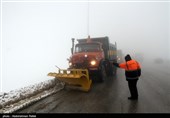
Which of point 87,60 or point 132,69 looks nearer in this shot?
point 132,69

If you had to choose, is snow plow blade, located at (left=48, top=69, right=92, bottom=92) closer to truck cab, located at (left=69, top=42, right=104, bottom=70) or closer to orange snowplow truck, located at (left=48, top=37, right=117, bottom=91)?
orange snowplow truck, located at (left=48, top=37, right=117, bottom=91)

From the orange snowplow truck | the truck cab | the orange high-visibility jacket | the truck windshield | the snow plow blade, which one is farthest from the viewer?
the truck windshield

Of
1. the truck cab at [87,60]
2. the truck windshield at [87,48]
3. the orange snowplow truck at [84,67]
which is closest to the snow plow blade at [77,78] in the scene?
the orange snowplow truck at [84,67]

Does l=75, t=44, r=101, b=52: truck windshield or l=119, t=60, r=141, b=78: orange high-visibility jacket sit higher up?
l=75, t=44, r=101, b=52: truck windshield

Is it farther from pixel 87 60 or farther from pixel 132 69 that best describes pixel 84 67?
pixel 132 69

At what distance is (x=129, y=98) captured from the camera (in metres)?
8.14

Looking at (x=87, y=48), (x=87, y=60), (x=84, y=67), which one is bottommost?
(x=84, y=67)

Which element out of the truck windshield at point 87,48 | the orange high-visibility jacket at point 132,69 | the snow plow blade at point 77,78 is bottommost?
the snow plow blade at point 77,78

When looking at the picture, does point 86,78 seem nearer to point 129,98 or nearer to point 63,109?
point 129,98

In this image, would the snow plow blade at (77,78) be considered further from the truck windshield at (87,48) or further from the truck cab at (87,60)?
the truck windshield at (87,48)

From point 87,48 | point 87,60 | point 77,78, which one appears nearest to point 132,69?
point 77,78

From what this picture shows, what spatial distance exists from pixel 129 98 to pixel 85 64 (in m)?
3.71

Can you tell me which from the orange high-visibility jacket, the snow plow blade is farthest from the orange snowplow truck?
the orange high-visibility jacket

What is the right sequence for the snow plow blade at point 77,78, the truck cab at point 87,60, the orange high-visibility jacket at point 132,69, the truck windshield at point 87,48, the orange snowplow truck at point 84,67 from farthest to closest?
1. the truck windshield at point 87,48
2. the truck cab at point 87,60
3. the orange snowplow truck at point 84,67
4. the snow plow blade at point 77,78
5. the orange high-visibility jacket at point 132,69
